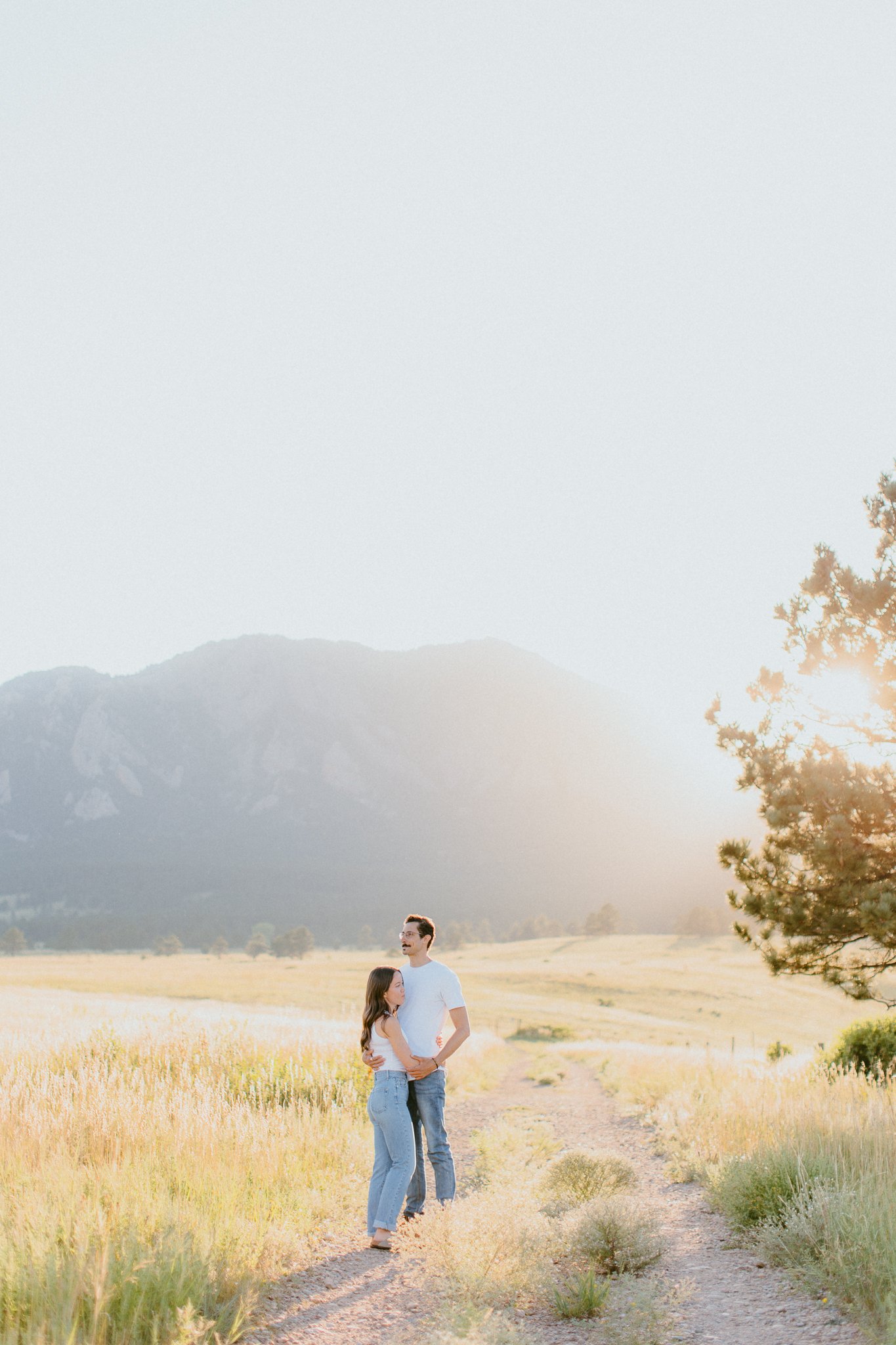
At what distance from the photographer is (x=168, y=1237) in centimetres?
550

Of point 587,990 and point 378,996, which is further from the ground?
point 378,996

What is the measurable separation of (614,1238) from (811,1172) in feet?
6.58

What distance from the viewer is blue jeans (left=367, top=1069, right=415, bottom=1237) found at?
7191 mm

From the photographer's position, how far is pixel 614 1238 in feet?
22.4

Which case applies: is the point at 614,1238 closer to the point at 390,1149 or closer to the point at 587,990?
the point at 390,1149

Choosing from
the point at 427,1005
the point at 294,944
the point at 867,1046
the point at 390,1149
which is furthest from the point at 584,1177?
the point at 294,944

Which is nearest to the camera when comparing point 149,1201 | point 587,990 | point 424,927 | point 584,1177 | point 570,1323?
point 570,1323

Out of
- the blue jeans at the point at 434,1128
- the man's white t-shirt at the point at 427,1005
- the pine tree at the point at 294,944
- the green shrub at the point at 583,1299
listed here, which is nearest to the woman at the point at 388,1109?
the man's white t-shirt at the point at 427,1005

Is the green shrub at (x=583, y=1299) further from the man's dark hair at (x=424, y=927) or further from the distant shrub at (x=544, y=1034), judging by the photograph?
the distant shrub at (x=544, y=1034)

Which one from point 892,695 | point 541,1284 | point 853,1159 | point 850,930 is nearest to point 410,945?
point 541,1284

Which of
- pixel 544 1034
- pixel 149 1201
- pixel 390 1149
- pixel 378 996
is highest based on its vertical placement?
pixel 378 996

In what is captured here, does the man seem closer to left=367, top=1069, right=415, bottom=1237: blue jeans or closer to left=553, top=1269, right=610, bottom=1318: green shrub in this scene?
left=367, top=1069, right=415, bottom=1237: blue jeans

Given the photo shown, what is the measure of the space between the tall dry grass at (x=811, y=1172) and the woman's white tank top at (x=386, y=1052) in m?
3.04

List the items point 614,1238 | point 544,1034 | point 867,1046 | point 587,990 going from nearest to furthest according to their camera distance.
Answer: point 614,1238, point 867,1046, point 544,1034, point 587,990
